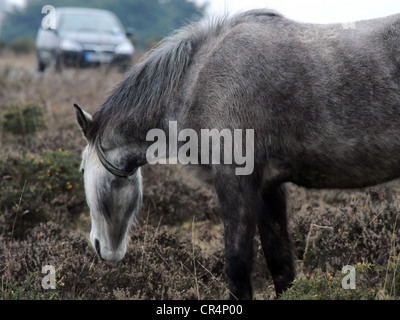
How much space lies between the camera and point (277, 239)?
364 cm

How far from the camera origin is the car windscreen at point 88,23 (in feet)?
42.4

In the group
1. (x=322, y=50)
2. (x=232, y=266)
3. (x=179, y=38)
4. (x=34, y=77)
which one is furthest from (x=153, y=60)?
(x=34, y=77)

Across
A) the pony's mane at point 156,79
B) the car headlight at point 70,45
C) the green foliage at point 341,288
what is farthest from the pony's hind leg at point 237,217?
the car headlight at point 70,45

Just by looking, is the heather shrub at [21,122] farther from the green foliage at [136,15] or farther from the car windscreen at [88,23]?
the green foliage at [136,15]

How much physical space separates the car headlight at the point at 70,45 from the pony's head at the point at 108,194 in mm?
8492

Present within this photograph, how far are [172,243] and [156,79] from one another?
1586 millimetres

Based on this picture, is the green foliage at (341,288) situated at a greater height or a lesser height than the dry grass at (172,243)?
lesser

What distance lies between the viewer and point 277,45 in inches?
125

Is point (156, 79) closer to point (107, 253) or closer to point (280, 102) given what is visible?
point (280, 102)

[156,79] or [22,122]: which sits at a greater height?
[22,122]

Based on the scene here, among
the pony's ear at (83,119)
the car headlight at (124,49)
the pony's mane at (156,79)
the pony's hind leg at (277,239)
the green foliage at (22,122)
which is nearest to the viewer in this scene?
the pony's mane at (156,79)

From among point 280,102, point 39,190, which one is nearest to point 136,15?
point 39,190

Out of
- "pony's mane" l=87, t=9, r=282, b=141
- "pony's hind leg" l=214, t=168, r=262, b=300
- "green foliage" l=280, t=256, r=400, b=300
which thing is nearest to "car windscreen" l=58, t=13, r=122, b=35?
"pony's mane" l=87, t=9, r=282, b=141

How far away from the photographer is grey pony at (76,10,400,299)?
2951 millimetres
